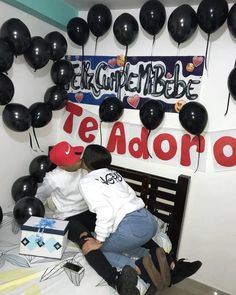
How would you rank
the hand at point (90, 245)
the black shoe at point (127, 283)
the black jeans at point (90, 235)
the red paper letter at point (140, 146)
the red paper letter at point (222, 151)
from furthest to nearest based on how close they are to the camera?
1. the red paper letter at point (140, 146)
2. the red paper letter at point (222, 151)
3. the hand at point (90, 245)
4. the black jeans at point (90, 235)
5. the black shoe at point (127, 283)

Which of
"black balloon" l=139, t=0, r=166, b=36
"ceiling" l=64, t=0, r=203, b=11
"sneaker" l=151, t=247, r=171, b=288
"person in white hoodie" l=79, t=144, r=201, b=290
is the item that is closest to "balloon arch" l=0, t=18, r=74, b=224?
"ceiling" l=64, t=0, r=203, b=11

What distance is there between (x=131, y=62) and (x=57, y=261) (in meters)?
1.51

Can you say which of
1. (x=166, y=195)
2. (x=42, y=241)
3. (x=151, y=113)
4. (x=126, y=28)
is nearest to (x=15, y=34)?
(x=126, y=28)

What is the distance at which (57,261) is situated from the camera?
4.82 ft

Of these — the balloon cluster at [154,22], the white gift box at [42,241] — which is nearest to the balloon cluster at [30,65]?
the balloon cluster at [154,22]

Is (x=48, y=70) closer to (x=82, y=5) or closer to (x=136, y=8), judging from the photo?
(x=82, y=5)

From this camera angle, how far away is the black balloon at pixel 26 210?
1.69 m

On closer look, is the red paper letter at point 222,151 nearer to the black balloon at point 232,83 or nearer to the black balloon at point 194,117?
the black balloon at point 194,117

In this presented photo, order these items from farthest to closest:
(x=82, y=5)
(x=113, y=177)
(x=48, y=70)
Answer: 1. (x=48, y=70)
2. (x=82, y=5)
3. (x=113, y=177)

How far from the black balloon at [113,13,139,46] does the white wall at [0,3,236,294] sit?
0.14m

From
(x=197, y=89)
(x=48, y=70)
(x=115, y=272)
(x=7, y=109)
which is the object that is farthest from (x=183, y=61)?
(x=115, y=272)

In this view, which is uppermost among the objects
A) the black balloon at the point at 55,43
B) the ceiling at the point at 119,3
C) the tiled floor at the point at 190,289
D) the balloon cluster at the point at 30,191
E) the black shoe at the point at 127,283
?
the ceiling at the point at 119,3

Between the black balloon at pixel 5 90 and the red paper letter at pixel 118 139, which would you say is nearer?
the black balloon at pixel 5 90

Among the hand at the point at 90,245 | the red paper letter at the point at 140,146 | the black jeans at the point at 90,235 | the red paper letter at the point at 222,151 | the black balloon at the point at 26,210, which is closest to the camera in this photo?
the black jeans at the point at 90,235
